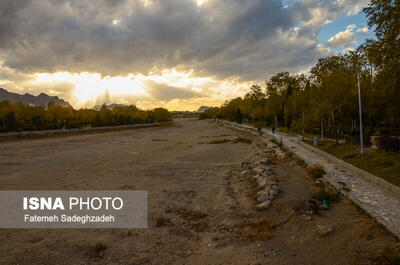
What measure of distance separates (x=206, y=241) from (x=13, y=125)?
174ft

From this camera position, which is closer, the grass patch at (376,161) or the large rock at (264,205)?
the large rock at (264,205)

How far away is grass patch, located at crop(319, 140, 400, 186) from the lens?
35.5 feet

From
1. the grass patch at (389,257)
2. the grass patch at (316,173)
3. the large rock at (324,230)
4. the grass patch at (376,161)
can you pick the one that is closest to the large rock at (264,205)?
the large rock at (324,230)

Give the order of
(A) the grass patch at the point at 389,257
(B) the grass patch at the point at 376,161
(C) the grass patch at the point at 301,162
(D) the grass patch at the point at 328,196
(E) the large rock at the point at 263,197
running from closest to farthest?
(A) the grass patch at the point at 389,257, (D) the grass patch at the point at 328,196, (E) the large rock at the point at 263,197, (B) the grass patch at the point at 376,161, (C) the grass patch at the point at 301,162

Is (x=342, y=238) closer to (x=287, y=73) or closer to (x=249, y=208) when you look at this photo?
(x=249, y=208)

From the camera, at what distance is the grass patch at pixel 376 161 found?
10.8 meters

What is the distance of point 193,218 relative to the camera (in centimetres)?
936

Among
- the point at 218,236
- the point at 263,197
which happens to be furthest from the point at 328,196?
the point at 218,236

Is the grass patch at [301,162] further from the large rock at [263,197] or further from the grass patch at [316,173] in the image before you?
the large rock at [263,197]

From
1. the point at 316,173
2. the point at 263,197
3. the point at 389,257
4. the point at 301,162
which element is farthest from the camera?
the point at 301,162

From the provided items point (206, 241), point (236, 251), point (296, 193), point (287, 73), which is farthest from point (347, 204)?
point (287, 73)

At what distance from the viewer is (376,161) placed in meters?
13.2

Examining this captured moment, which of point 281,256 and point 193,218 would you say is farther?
point 193,218

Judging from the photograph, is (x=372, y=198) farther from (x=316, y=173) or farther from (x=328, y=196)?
(x=316, y=173)
